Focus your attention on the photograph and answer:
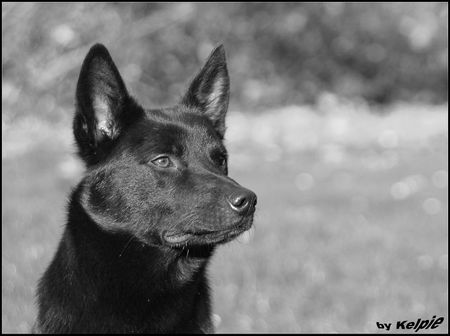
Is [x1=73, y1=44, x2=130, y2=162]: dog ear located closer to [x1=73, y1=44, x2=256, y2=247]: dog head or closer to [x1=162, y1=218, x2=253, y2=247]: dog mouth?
[x1=73, y1=44, x2=256, y2=247]: dog head

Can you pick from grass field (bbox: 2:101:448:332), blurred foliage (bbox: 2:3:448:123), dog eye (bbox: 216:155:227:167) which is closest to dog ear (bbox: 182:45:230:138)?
dog eye (bbox: 216:155:227:167)

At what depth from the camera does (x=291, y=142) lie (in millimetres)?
16219

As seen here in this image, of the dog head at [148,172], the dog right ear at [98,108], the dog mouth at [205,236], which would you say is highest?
the dog right ear at [98,108]

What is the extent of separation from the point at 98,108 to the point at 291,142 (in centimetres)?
1271

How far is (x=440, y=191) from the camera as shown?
1126 cm

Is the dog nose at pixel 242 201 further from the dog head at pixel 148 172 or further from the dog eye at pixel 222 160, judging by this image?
the dog eye at pixel 222 160

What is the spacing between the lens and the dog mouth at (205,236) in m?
3.42

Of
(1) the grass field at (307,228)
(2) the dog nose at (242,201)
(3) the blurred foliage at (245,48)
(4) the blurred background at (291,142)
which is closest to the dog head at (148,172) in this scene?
(2) the dog nose at (242,201)

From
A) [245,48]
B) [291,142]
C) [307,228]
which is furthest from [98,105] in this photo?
[245,48]

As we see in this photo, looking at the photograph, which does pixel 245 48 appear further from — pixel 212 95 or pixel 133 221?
pixel 133 221

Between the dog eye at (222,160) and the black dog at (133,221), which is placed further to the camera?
the dog eye at (222,160)

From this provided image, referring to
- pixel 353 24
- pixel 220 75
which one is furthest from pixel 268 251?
pixel 353 24

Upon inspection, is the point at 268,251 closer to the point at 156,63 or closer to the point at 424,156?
the point at 424,156

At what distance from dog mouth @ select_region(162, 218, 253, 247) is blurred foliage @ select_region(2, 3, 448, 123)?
7.97 m
